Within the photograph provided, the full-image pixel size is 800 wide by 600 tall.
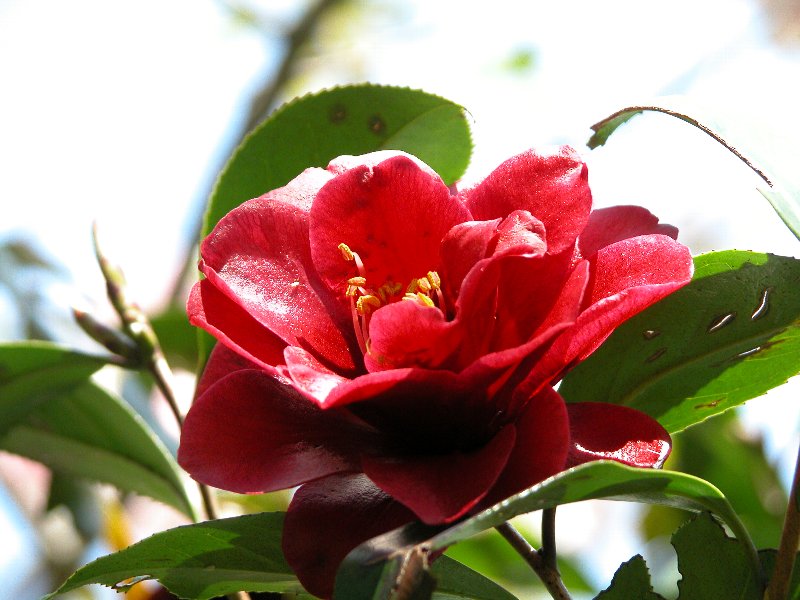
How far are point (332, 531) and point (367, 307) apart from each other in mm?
176

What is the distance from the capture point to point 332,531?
25.3 inches

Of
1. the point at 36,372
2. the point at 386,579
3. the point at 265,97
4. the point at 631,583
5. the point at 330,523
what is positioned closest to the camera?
the point at 386,579

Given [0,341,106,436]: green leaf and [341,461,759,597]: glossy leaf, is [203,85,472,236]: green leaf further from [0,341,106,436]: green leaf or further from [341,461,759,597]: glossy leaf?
[341,461,759,597]: glossy leaf

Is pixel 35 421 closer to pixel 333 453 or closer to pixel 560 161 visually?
pixel 333 453

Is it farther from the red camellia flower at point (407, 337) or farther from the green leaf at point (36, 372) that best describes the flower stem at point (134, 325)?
the red camellia flower at point (407, 337)

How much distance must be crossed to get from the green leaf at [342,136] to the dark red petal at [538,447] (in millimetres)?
384

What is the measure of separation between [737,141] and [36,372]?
2.61 ft

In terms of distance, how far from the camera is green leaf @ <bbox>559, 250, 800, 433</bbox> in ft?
2.59

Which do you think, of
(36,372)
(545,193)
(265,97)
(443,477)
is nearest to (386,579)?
(443,477)

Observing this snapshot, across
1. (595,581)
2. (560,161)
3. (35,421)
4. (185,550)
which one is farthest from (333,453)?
(595,581)

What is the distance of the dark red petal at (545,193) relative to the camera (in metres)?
0.70

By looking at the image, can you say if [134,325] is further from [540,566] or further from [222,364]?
[540,566]

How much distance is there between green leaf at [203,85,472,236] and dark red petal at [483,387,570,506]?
15.1 inches

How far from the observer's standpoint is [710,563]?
0.75 metres
